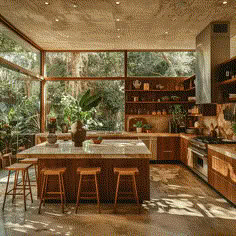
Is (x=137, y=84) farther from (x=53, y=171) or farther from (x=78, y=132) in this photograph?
(x=53, y=171)

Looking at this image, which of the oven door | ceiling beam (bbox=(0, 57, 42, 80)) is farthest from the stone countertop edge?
ceiling beam (bbox=(0, 57, 42, 80))

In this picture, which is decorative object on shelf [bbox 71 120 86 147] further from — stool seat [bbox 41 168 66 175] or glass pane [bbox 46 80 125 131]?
glass pane [bbox 46 80 125 131]

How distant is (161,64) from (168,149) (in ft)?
9.32

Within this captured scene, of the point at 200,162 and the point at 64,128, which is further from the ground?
the point at 64,128

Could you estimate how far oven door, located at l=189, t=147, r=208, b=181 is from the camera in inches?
199

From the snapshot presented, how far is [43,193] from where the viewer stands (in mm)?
4039

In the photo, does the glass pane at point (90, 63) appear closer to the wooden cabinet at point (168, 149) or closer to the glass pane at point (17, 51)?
the glass pane at point (17, 51)

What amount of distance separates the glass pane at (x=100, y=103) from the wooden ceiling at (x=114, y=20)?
136 cm

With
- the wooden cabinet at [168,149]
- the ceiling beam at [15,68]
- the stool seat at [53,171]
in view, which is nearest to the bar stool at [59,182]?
the stool seat at [53,171]

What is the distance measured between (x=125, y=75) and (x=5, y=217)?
5592 mm

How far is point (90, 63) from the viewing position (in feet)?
26.3

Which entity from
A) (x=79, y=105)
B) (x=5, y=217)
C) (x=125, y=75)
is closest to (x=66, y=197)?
(x=5, y=217)

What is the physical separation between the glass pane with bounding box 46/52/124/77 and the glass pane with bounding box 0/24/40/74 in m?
0.82

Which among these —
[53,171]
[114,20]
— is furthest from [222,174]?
[114,20]
